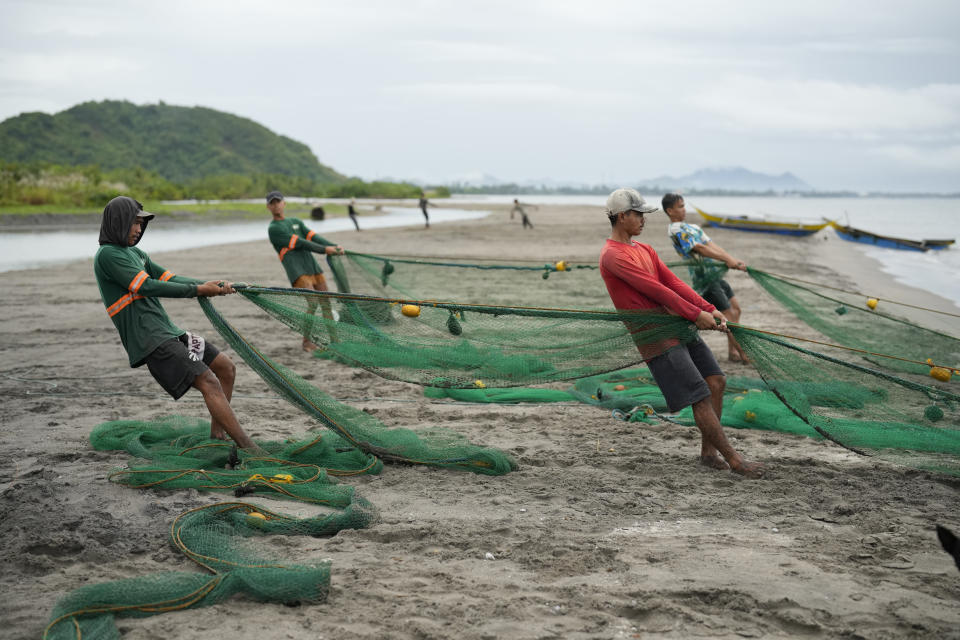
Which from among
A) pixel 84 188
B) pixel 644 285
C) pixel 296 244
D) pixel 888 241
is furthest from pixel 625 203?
pixel 84 188

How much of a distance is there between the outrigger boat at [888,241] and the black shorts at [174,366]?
30.0 metres

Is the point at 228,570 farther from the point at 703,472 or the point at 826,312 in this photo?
the point at 826,312

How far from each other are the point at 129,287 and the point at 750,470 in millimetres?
4081

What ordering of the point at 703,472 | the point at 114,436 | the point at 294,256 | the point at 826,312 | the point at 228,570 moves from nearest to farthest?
the point at 228,570 → the point at 703,472 → the point at 114,436 → the point at 826,312 → the point at 294,256

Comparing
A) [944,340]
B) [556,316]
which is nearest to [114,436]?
[556,316]

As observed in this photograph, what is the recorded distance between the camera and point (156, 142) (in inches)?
4973

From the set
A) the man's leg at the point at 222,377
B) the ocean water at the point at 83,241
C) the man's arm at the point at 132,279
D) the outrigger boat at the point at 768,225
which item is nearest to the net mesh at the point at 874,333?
the man's leg at the point at 222,377

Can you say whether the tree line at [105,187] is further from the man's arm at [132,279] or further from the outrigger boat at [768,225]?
the outrigger boat at [768,225]

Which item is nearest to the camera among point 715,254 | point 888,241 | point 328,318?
point 328,318

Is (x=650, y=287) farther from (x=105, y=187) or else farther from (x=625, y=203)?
(x=105, y=187)

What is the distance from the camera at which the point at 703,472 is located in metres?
4.89

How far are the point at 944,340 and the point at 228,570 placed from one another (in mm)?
7100

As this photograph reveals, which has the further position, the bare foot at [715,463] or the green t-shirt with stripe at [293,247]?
the green t-shirt with stripe at [293,247]

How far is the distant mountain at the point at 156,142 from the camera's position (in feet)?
359
